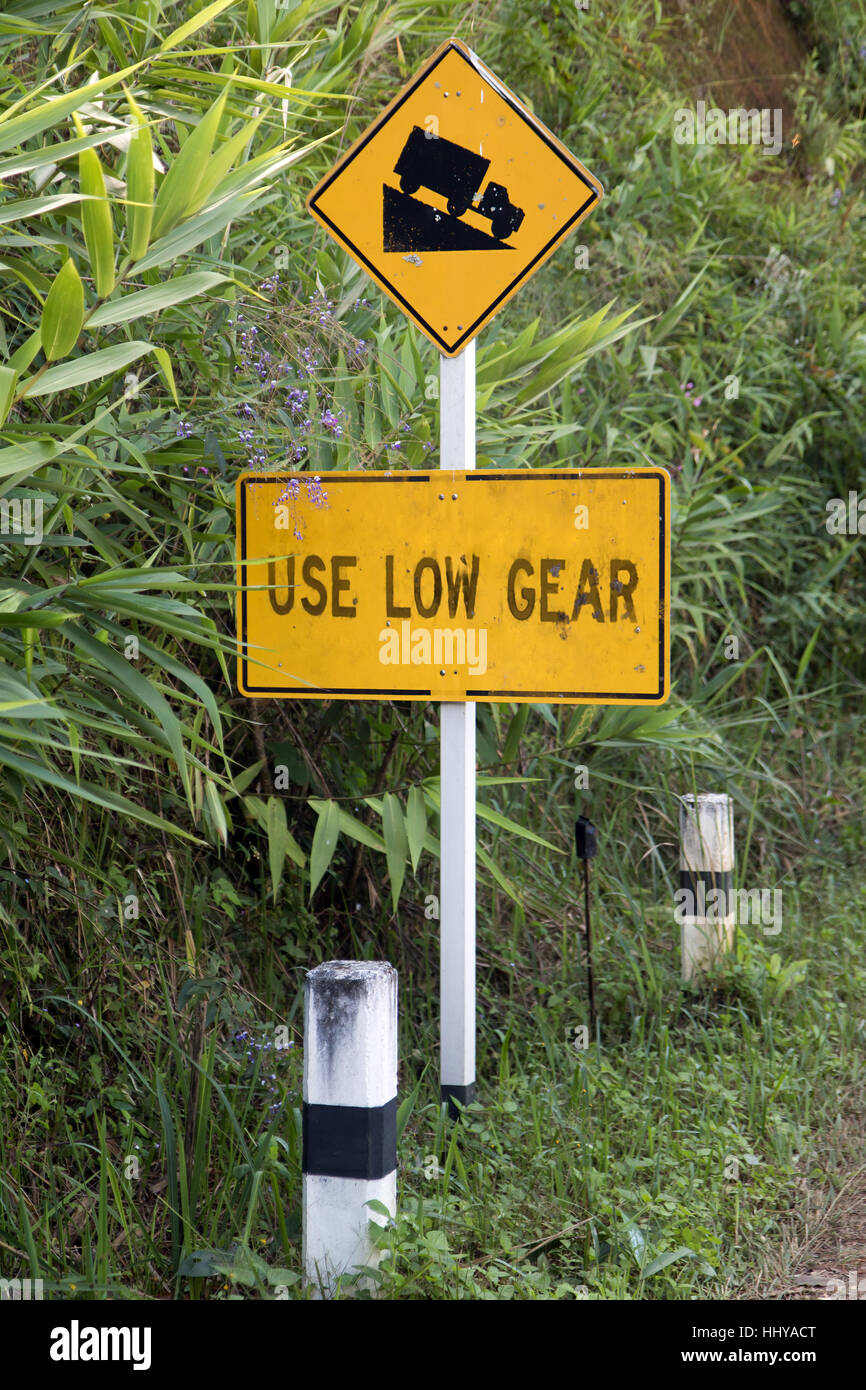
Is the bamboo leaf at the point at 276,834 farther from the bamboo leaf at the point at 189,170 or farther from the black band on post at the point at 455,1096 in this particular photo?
the bamboo leaf at the point at 189,170

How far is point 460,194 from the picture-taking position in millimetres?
2826

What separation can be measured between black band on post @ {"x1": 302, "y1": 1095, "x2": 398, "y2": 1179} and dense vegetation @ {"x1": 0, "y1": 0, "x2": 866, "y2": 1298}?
6.1 inches

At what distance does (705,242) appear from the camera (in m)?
6.09

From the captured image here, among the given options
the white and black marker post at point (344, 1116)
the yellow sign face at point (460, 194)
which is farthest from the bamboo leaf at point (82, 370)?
the white and black marker post at point (344, 1116)

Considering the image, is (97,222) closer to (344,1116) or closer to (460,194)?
(460,194)

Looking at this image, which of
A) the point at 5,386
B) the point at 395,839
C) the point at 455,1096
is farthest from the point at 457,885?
the point at 5,386

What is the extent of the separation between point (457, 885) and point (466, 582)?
2.21 ft

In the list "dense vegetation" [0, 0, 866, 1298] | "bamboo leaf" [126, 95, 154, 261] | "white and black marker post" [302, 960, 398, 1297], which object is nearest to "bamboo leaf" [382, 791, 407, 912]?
"dense vegetation" [0, 0, 866, 1298]

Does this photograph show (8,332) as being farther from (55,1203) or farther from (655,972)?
(655,972)

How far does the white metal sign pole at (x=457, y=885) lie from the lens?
2883mm

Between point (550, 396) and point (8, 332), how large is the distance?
7.01 feet

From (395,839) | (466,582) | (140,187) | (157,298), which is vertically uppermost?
(140,187)

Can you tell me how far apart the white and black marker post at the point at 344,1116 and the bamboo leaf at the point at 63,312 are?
3.69 ft

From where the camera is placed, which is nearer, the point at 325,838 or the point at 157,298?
the point at 157,298
